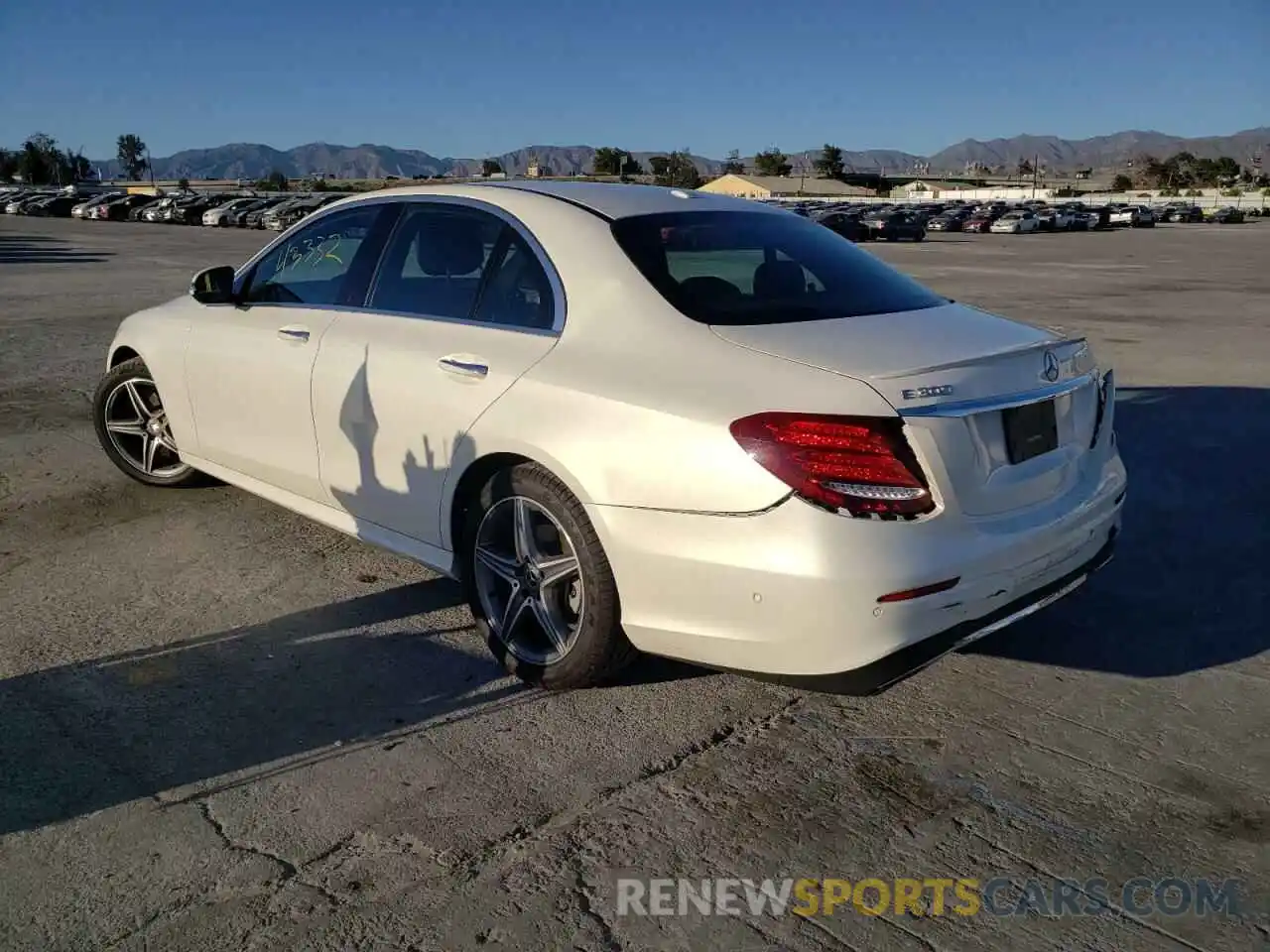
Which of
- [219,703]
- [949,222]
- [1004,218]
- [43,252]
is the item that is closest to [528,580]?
[219,703]

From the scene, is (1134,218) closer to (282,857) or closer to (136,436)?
(136,436)

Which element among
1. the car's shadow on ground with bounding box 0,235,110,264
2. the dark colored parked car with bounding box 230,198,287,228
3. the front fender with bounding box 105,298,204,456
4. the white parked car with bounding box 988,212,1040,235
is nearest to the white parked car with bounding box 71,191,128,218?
the dark colored parked car with bounding box 230,198,287,228

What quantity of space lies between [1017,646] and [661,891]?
78.0 inches

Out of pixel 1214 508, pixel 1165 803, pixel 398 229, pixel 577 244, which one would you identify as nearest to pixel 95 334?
pixel 398 229

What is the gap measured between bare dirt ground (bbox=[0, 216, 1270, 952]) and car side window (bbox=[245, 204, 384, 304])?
1.15 m

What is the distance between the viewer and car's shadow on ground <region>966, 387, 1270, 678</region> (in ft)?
12.9

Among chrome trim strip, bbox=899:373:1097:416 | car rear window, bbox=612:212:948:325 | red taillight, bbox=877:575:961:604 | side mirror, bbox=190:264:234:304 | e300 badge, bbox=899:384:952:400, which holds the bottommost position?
red taillight, bbox=877:575:961:604

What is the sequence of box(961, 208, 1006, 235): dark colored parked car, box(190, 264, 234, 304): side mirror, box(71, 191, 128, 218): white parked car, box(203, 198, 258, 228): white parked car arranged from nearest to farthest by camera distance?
box(190, 264, 234, 304): side mirror
box(203, 198, 258, 228): white parked car
box(71, 191, 128, 218): white parked car
box(961, 208, 1006, 235): dark colored parked car

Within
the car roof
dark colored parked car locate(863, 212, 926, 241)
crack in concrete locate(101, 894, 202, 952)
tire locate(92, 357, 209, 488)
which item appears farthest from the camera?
dark colored parked car locate(863, 212, 926, 241)

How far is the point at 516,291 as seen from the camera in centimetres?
372

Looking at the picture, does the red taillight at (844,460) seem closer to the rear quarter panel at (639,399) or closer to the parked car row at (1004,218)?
the rear quarter panel at (639,399)

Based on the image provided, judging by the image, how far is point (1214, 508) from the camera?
18.7 ft

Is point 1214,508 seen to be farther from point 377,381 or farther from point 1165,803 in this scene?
point 377,381

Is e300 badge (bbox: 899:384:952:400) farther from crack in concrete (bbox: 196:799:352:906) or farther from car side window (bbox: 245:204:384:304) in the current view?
car side window (bbox: 245:204:384:304)
